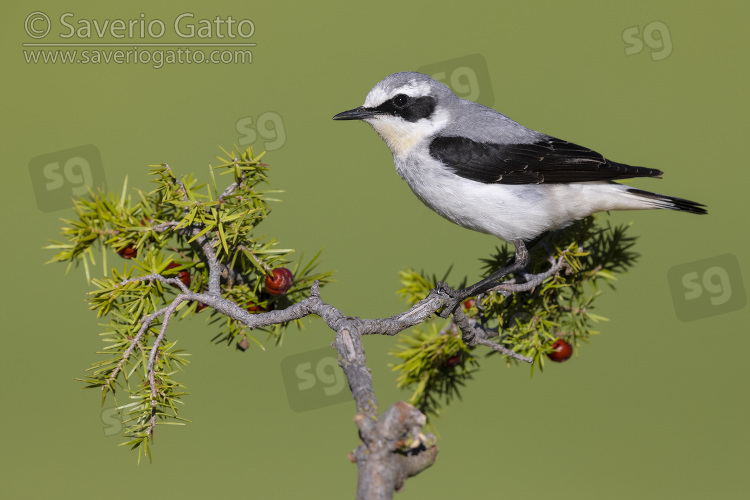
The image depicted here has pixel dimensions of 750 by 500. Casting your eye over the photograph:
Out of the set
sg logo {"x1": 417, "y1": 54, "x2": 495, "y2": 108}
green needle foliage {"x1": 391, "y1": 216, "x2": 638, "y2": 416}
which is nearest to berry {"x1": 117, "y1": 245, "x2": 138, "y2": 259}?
green needle foliage {"x1": 391, "y1": 216, "x2": 638, "y2": 416}

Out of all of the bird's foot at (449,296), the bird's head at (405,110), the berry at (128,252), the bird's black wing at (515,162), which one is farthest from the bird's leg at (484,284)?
the berry at (128,252)

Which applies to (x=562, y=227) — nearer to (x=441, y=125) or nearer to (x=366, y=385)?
(x=441, y=125)

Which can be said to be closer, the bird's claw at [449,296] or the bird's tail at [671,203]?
the bird's claw at [449,296]

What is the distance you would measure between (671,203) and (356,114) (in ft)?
3.83

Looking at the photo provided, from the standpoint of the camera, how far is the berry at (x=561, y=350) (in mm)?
1981

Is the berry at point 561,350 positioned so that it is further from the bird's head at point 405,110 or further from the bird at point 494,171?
the bird's head at point 405,110

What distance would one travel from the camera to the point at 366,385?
1.23 metres

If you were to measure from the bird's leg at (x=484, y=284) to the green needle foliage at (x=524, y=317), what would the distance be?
4 cm

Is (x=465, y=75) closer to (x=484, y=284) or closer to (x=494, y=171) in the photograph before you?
(x=494, y=171)

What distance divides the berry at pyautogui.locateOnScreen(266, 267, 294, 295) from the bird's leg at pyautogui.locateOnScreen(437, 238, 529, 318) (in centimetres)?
46

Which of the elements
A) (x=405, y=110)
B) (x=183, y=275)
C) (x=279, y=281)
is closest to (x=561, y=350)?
(x=279, y=281)

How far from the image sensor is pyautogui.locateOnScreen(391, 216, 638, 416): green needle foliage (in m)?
1.88

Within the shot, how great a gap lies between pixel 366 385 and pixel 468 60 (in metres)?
1.75

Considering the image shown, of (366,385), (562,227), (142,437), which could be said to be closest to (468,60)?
(562,227)
